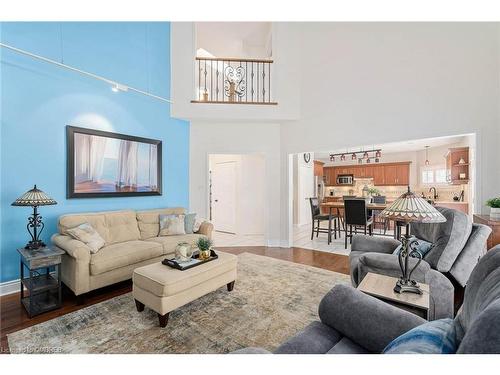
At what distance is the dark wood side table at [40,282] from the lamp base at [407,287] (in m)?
3.14

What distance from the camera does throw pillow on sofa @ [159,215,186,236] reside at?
3.76 m

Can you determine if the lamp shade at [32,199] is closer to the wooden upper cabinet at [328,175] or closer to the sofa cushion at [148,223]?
the sofa cushion at [148,223]

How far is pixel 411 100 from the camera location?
374 cm

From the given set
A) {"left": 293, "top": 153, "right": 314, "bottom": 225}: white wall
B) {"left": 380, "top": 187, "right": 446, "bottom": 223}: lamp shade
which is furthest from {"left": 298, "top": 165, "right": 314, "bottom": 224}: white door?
{"left": 380, "top": 187, "right": 446, "bottom": 223}: lamp shade

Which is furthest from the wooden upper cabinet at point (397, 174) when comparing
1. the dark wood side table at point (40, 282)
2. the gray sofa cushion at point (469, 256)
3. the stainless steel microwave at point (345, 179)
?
the dark wood side table at point (40, 282)

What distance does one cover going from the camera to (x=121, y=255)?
275 cm

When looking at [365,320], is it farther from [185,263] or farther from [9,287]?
[9,287]

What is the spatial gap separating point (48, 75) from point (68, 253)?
7.79ft

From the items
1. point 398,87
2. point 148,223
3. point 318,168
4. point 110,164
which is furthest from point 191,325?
point 318,168

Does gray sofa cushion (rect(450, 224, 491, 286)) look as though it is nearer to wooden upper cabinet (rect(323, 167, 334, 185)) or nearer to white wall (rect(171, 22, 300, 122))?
white wall (rect(171, 22, 300, 122))

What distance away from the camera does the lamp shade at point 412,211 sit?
1.45 m

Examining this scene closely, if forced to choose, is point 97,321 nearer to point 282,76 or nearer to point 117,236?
point 117,236

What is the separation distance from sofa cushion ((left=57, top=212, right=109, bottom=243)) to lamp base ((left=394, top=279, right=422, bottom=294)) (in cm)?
342

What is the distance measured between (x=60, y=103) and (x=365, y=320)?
4.20 m
